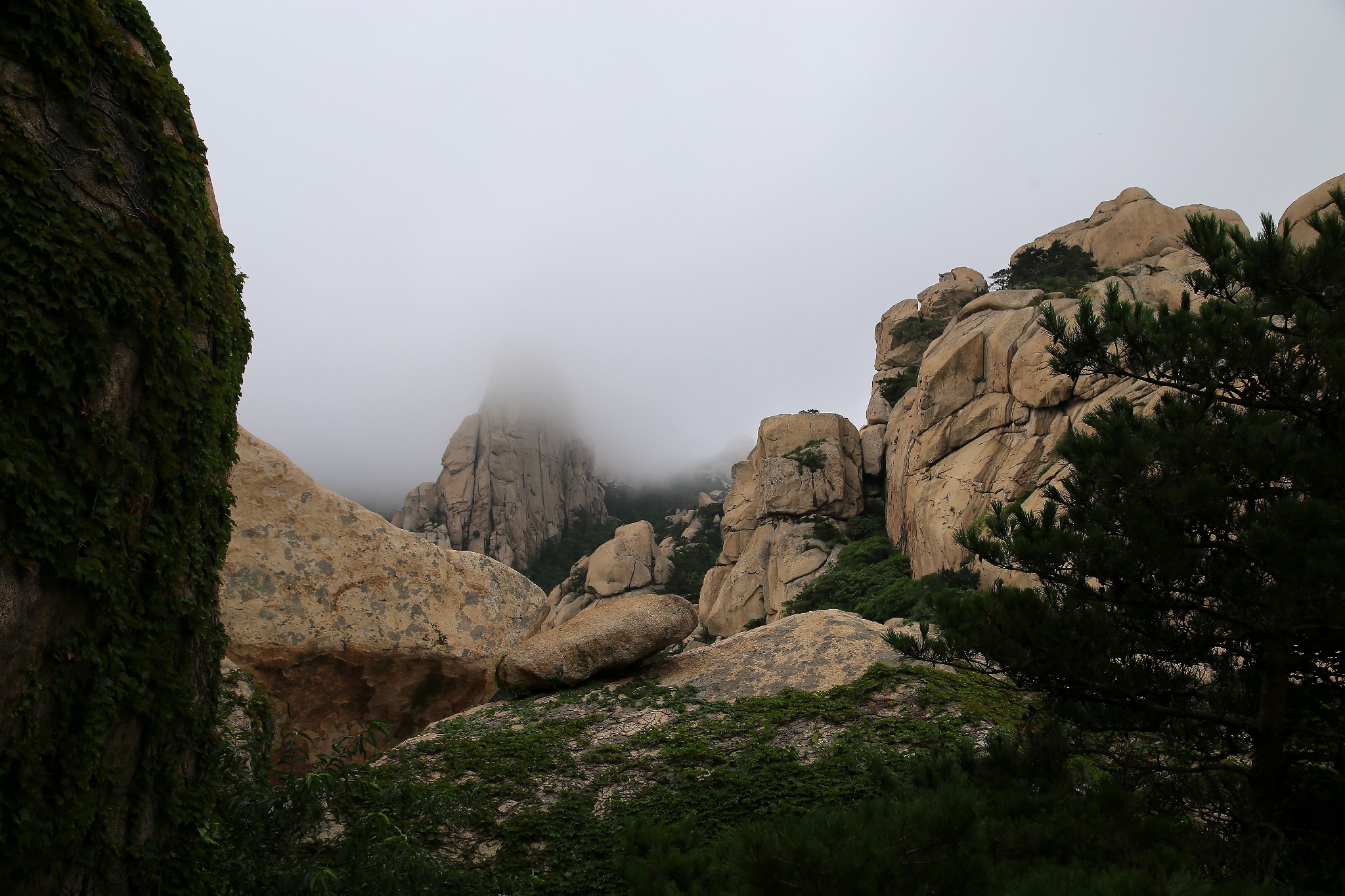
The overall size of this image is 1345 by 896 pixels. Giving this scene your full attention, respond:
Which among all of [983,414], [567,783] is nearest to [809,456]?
[983,414]

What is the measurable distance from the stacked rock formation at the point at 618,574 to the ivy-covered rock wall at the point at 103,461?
129 feet

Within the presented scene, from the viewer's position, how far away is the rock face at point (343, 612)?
8.59 m

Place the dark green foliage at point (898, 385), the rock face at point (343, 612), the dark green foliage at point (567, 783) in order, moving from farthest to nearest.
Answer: the dark green foliage at point (898, 385)
the rock face at point (343, 612)
the dark green foliage at point (567, 783)

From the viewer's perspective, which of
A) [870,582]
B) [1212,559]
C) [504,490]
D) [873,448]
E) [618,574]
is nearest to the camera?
[1212,559]

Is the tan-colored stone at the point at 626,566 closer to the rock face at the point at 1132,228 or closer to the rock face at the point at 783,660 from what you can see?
the rock face at the point at 1132,228

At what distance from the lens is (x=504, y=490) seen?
209 ft

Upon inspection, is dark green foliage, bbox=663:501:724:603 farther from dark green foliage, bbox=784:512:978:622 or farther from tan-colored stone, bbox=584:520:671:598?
dark green foliage, bbox=784:512:978:622

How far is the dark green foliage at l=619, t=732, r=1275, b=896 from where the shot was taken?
9.71 feet

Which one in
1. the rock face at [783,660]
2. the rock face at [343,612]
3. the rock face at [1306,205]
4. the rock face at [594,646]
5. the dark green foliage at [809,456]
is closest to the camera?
the rock face at [343,612]

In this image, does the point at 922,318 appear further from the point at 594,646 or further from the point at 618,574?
the point at 594,646

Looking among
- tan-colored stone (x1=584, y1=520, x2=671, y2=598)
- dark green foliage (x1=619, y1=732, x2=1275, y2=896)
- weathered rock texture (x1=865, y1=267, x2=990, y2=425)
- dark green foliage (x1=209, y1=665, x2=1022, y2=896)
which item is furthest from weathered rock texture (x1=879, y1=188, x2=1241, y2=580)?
dark green foliage (x1=619, y1=732, x2=1275, y2=896)

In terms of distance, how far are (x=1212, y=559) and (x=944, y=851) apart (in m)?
2.88

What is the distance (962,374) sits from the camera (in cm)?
2738

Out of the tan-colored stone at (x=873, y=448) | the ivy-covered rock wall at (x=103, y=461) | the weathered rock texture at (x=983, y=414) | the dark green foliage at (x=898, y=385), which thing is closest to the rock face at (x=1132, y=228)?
the weathered rock texture at (x=983, y=414)
